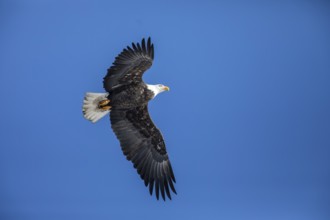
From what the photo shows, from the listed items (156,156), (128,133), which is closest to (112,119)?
(128,133)

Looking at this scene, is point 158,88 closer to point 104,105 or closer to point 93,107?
point 104,105

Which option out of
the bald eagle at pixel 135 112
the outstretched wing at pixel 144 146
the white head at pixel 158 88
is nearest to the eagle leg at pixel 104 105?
the bald eagle at pixel 135 112

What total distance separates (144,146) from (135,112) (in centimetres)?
56

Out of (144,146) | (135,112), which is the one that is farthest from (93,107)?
(144,146)

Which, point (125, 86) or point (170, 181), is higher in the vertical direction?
point (125, 86)

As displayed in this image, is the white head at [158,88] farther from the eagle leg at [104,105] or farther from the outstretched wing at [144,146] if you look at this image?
the eagle leg at [104,105]

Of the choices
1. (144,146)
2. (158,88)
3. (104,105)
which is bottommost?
(144,146)

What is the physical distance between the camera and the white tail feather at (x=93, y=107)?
8336 mm

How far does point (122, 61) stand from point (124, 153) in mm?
1431

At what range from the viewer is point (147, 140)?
28.6 ft

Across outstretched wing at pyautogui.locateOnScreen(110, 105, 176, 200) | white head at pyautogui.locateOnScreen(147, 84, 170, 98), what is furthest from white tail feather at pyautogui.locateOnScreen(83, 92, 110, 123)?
white head at pyautogui.locateOnScreen(147, 84, 170, 98)

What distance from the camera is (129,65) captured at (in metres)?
8.12

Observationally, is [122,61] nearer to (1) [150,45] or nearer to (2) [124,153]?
(1) [150,45]

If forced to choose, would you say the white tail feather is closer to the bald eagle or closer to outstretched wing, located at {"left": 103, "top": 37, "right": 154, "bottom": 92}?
the bald eagle
